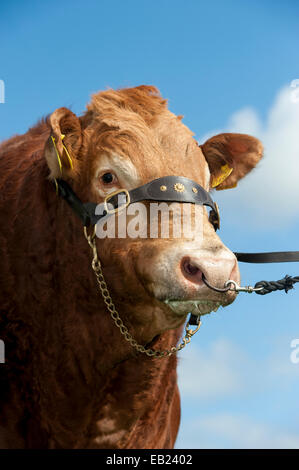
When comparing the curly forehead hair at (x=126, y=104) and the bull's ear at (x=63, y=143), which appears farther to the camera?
the curly forehead hair at (x=126, y=104)

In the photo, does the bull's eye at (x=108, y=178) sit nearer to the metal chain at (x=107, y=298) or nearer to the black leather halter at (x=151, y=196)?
the black leather halter at (x=151, y=196)

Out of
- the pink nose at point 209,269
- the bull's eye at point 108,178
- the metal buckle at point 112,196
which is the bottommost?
the pink nose at point 209,269

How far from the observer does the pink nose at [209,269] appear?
493 centimetres

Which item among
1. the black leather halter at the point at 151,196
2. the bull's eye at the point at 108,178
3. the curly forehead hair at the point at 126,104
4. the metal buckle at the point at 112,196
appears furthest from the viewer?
the curly forehead hair at the point at 126,104

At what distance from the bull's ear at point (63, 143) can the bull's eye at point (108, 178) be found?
348 mm

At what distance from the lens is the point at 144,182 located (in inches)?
222

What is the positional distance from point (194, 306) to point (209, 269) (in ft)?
1.41

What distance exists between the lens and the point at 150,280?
5.30m

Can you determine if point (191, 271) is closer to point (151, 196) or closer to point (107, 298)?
point (151, 196)


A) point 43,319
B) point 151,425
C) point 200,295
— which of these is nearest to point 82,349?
point 43,319

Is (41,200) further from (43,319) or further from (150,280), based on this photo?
(150,280)

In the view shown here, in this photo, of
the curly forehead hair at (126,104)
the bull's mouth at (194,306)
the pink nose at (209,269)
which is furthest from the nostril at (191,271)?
the curly forehead hair at (126,104)

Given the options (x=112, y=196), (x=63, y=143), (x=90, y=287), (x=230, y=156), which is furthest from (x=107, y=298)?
(x=230, y=156)

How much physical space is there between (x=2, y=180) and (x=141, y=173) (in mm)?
1968
